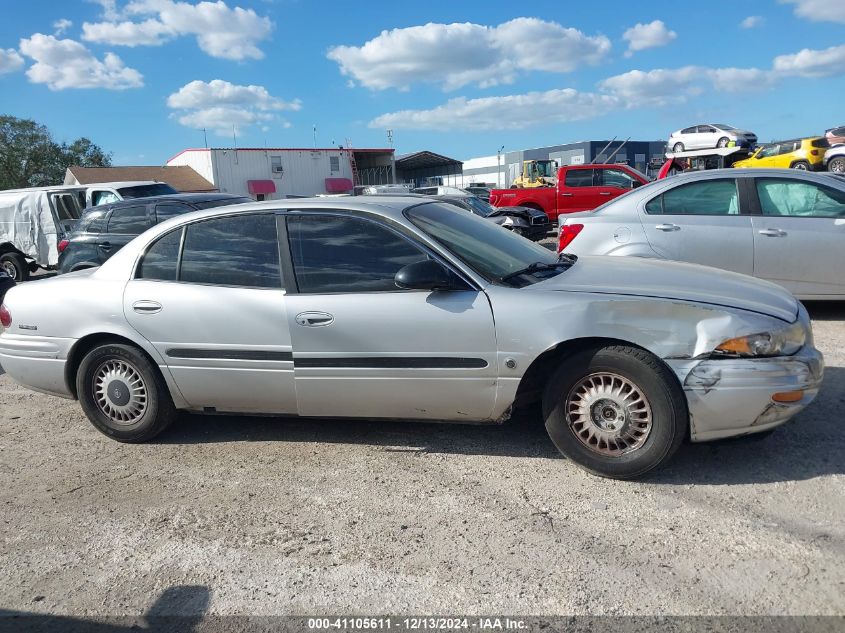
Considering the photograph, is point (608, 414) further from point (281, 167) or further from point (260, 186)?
point (281, 167)

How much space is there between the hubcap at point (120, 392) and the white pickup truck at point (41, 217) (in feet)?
32.7

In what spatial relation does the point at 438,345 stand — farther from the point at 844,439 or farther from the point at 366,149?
the point at 366,149

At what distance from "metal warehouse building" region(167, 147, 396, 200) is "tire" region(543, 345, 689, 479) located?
39.3 metres

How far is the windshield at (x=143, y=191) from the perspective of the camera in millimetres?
13133

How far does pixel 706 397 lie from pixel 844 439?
1.19m

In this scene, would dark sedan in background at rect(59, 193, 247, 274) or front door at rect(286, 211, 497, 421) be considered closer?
front door at rect(286, 211, 497, 421)

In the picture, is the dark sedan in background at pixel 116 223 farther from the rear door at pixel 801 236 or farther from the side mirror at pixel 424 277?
the rear door at pixel 801 236

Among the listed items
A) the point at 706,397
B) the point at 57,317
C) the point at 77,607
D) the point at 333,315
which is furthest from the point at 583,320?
the point at 57,317

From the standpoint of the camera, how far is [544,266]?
412 cm

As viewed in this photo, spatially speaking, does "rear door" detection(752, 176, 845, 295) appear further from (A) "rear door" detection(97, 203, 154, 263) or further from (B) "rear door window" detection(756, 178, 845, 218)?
(A) "rear door" detection(97, 203, 154, 263)

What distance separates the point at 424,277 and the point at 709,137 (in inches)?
1173

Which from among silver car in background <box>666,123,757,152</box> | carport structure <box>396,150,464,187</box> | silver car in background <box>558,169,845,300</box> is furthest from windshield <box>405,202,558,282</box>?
carport structure <box>396,150,464,187</box>

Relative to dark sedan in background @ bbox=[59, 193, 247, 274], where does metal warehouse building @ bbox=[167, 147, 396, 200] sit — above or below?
above

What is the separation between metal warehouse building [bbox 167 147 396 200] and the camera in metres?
42.8
